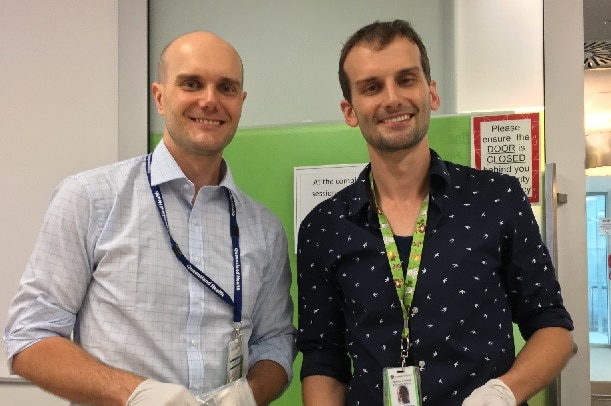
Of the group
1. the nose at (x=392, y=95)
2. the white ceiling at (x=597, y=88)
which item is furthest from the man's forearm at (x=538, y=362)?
the white ceiling at (x=597, y=88)

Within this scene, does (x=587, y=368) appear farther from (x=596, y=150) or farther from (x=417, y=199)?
(x=596, y=150)

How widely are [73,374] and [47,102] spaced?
1518 millimetres

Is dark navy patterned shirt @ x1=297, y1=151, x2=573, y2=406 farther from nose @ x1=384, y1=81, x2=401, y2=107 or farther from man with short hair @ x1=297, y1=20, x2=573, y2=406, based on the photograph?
nose @ x1=384, y1=81, x2=401, y2=107

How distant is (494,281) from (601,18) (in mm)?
3716

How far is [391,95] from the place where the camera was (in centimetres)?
147

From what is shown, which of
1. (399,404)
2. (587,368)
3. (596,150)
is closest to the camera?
(399,404)

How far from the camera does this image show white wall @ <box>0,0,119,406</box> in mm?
2395

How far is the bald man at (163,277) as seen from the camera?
4.42 feet

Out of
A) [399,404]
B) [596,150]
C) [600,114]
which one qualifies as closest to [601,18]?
[600,114]

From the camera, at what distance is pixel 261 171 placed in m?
2.29

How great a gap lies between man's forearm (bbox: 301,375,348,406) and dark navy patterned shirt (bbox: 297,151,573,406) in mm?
23

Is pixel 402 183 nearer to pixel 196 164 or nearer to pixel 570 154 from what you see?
pixel 196 164

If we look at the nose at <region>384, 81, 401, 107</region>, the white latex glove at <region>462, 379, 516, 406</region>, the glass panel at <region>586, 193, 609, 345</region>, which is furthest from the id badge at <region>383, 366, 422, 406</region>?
the glass panel at <region>586, 193, 609, 345</region>

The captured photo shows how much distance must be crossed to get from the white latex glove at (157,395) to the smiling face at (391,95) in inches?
32.6
